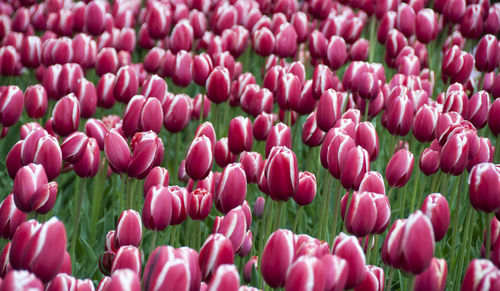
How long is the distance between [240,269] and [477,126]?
36.4 inches

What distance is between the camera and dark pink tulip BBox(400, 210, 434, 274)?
1.19 metres

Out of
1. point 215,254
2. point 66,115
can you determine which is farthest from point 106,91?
point 215,254

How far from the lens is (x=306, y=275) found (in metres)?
1.09

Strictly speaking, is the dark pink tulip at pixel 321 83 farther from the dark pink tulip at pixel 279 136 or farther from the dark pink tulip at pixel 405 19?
the dark pink tulip at pixel 405 19

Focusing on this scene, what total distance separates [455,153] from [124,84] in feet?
3.94

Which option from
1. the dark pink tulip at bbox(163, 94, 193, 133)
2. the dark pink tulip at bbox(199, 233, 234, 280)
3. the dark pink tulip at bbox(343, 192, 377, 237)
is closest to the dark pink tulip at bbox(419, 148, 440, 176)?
the dark pink tulip at bbox(343, 192, 377, 237)

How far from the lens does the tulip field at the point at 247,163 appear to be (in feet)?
4.00

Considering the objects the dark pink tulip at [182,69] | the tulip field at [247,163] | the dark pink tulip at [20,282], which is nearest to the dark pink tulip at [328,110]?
the tulip field at [247,163]

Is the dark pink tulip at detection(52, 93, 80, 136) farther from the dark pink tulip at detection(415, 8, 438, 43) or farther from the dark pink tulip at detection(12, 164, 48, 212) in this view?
the dark pink tulip at detection(415, 8, 438, 43)

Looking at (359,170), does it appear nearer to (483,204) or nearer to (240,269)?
(483,204)

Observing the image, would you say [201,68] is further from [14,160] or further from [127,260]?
[127,260]

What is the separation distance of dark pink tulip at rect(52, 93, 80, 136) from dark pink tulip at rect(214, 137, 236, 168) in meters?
0.45

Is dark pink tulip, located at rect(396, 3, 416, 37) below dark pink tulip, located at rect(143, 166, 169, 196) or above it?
above

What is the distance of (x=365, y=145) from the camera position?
188cm
